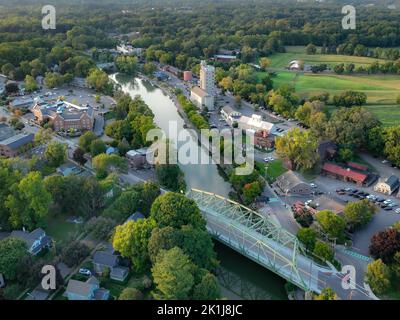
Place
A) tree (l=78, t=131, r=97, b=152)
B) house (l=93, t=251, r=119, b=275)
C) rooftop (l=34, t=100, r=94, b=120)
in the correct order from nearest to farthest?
house (l=93, t=251, r=119, b=275), tree (l=78, t=131, r=97, b=152), rooftop (l=34, t=100, r=94, b=120)

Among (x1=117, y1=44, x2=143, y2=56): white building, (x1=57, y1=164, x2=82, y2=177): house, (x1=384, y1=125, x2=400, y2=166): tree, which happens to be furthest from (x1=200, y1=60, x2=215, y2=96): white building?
(x1=117, y1=44, x2=143, y2=56): white building

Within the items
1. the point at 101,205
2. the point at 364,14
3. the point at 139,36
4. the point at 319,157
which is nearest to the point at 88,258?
the point at 101,205

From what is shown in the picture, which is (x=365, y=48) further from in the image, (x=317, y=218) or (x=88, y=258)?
(x=88, y=258)

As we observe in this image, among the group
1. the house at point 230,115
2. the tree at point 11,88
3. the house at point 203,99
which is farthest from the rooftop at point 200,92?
the tree at point 11,88

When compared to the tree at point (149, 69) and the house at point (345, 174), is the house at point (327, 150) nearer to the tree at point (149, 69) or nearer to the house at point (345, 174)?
the house at point (345, 174)

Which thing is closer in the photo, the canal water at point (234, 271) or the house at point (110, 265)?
the house at point (110, 265)

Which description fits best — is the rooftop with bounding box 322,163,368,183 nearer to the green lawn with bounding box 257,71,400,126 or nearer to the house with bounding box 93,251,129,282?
the green lawn with bounding box 257,71,400,126

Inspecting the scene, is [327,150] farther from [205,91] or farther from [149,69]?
[149,69]
